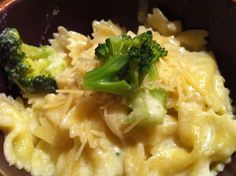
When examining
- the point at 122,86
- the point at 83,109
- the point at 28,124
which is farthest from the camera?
the point at 28,124

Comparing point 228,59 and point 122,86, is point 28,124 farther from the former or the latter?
point 228,59

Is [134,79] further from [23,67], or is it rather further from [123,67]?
[23,67]

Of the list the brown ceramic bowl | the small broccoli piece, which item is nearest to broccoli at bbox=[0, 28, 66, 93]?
the brown ceramic bowl

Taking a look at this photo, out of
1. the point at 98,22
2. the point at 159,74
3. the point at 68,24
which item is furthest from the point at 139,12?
the point at 159,74

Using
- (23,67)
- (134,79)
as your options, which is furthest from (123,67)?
(23,67)

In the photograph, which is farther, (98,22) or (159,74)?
(98,22)
